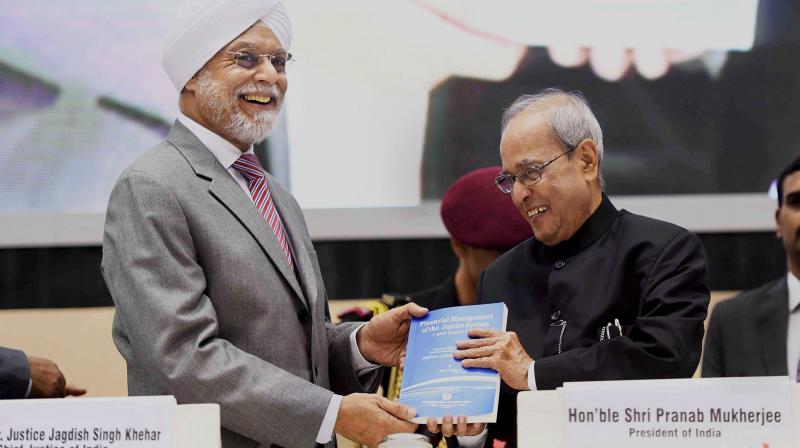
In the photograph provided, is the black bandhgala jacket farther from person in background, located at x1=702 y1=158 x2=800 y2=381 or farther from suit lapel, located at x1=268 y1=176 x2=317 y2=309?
person in background, located at x1=702 y1=158 x2=800 y2=381

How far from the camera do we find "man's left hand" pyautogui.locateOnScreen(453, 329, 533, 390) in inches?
92.4

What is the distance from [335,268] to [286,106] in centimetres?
72

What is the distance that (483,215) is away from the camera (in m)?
3.80

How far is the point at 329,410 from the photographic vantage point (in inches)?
94.5

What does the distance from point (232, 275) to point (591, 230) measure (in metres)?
0.95

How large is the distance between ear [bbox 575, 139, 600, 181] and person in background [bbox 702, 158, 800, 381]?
1.67m

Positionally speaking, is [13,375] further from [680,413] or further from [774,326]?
[774,326]

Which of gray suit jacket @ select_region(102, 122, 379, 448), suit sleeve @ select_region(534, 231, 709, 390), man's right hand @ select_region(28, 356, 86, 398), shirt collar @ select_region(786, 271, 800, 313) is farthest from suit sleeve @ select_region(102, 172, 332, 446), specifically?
shirt collar @ select_region(786, 271, 800, 313)

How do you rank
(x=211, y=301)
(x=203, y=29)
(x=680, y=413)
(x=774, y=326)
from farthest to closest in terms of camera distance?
(x=774, y=326)
(x=203, y=29)
(x=211, y=301)
(x=680, y=413)

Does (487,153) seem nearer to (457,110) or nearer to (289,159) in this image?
(457,110)

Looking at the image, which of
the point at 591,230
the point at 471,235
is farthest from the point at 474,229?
the point at 591,230

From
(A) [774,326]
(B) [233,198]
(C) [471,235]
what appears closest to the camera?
(B) [233,198]

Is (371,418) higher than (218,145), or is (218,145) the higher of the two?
(218,145)

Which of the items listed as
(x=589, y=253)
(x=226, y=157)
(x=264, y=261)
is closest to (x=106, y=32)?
(x=226, y=157)
